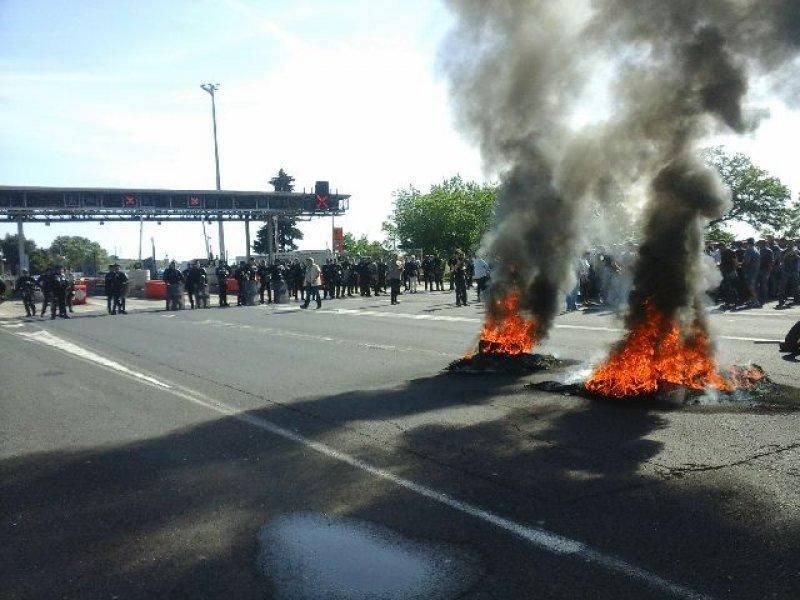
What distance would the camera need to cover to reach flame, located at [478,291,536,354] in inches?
339

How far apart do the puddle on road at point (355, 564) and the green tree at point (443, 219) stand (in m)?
60.6

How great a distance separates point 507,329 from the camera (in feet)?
28.6

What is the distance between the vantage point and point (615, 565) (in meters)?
3.08

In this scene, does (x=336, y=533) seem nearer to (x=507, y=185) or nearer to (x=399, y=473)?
(x=399, y=473)

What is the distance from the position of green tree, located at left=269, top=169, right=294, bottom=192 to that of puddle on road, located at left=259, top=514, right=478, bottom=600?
8265 cm

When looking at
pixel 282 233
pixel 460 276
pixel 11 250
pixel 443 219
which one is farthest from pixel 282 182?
pixel 460 276

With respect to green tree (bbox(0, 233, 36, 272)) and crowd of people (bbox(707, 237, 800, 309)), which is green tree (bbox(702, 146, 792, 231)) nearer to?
crowd of people (bbox(707, 237, 800, 309))

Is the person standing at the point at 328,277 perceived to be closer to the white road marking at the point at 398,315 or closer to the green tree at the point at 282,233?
the white road marking at the point at 398,315

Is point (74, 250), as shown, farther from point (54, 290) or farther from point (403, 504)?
point (403, 504)

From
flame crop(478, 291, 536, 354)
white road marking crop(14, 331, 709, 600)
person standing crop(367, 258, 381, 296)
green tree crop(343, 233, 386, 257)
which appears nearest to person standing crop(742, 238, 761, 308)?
flame crop(478, 291, 536, 354)

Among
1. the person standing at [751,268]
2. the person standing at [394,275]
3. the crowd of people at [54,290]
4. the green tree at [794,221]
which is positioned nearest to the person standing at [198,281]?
the crowd of people at [54,290]

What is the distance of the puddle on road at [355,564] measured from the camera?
2.95 m

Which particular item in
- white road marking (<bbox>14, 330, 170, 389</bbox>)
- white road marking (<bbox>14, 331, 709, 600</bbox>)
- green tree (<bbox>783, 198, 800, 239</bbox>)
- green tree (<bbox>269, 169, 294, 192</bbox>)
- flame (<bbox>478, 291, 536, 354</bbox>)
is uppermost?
green tree (<bbox>269, 169, 294, 192</bbox>)

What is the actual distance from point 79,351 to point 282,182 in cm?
7352
